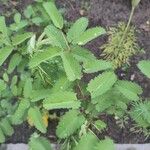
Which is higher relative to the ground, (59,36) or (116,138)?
(59,36)

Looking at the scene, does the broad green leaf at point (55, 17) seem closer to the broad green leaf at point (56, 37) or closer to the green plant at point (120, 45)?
the broad green leaf at point (56, 37)

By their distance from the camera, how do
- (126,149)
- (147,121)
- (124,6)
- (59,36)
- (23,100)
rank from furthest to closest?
(124,6)
(126,149)
(23,100)
(147,121)
(59,36)

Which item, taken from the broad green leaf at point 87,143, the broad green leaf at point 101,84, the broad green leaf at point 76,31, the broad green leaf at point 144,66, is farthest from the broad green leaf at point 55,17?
the broad green leaf at point 87,143

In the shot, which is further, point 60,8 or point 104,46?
point 60,8

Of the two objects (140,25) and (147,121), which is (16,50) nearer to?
(147,121)

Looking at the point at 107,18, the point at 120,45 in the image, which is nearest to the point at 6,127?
the point at 120,45

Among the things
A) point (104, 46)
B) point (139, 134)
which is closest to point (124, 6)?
point (104, 46)

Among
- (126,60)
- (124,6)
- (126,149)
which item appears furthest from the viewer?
(124,6)

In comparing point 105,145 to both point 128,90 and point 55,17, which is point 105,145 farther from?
point 55,17
